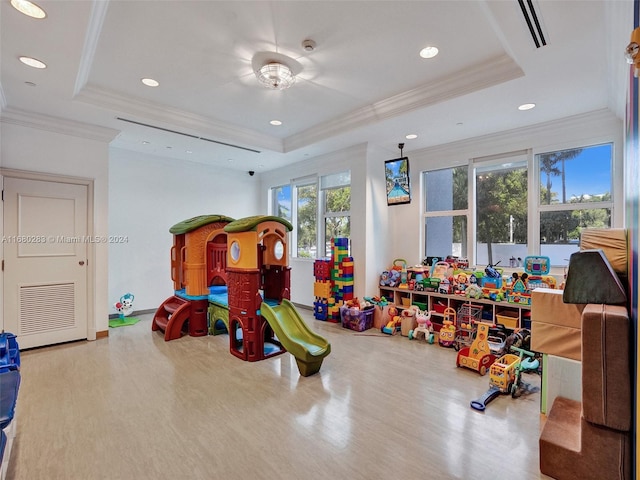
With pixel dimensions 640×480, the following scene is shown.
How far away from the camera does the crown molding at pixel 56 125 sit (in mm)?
3758

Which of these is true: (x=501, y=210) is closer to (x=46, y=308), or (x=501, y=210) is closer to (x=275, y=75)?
(x=275, y=75)

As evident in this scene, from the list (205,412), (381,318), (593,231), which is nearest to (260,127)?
(381,318)

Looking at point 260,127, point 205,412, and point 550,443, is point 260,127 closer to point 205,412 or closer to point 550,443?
point 205,412

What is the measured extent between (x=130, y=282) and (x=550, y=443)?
5933 millimetres

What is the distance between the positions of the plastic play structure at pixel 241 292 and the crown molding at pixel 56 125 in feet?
5.20

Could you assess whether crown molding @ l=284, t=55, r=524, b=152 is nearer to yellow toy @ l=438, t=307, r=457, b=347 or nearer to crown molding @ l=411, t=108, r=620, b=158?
crown molding @ l=411, t=108, r=620, b=158

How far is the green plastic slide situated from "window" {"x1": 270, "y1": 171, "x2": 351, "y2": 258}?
92.2 inches

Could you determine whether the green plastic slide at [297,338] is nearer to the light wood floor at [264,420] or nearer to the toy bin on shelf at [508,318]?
the light wood floor at [264,420]

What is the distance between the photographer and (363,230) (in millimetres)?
5078

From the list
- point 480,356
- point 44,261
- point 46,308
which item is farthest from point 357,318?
point 44,261

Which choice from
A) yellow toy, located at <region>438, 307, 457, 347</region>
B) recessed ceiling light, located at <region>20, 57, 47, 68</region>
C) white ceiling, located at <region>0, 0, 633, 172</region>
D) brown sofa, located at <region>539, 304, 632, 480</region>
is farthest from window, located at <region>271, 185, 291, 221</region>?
brown sofa, located at <region>539, 304, 632, 480</region>

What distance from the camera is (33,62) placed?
2785 millimetres

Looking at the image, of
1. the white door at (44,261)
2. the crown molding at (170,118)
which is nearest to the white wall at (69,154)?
the white door at (44,261)

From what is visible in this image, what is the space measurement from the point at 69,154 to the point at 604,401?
5.68 m
